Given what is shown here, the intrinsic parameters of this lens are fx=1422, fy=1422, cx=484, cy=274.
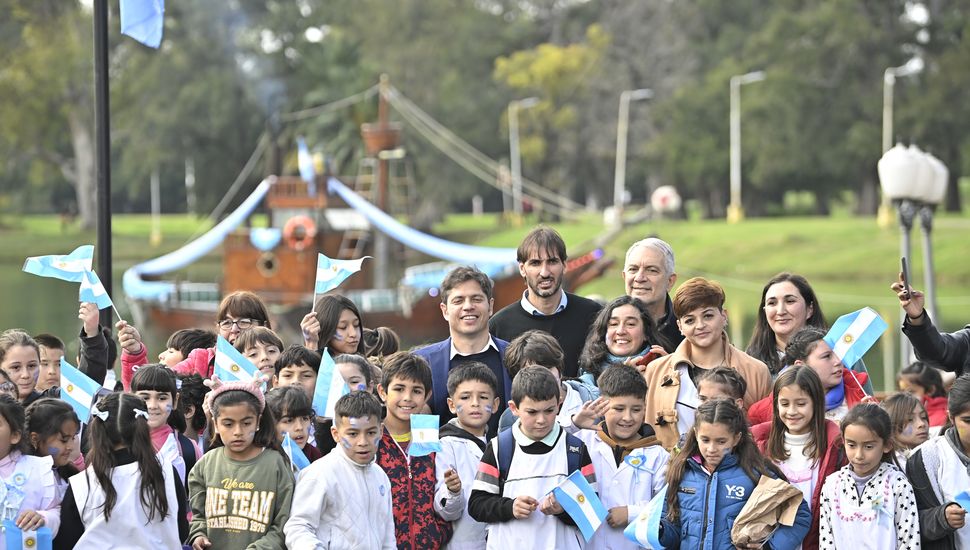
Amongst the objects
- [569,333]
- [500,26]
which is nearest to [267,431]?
[569,333]

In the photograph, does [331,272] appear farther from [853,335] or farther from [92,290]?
[853,335]

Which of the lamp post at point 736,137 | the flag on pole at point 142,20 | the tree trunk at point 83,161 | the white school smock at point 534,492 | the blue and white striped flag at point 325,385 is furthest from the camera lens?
the lamp post at point 736,137

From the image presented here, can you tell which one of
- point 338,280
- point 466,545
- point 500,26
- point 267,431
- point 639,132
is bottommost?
point 466,545

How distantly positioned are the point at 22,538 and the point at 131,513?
415mm

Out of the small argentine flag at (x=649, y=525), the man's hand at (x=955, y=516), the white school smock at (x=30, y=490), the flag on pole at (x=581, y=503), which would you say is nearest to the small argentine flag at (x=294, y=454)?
the white school smock at (x=30, y=490)

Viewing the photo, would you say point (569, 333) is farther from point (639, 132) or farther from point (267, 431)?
point (639, 132)

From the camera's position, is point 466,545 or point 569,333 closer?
point 466,545

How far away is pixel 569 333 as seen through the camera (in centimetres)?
657

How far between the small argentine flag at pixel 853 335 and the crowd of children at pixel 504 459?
79 millimetres

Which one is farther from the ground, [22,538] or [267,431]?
[267,431]

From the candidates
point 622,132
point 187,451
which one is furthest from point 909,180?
point 622,132

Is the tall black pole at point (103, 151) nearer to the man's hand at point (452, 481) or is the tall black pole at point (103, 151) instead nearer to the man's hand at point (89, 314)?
the man's hand at point (89, 314)

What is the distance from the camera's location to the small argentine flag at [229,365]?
6012 mm

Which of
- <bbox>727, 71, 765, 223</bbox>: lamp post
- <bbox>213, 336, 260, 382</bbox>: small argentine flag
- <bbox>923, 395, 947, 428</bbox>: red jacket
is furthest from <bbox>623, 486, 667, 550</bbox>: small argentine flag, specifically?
<bbox>727, 71, 765, 223</bbox>: lamp post
